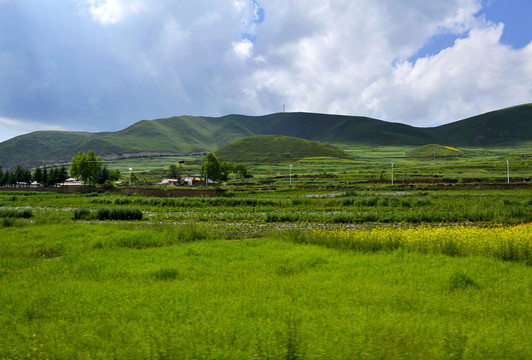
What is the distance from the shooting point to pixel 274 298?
944cm

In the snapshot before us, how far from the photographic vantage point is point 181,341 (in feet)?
22.3

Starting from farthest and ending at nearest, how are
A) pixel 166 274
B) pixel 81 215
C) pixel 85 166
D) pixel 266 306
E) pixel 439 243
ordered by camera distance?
A: pixel 85 166 < pixel 81 215 < pixel 439 243 < pixel 166 274 < pixel 266 306

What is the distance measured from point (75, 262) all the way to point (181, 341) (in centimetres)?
1000

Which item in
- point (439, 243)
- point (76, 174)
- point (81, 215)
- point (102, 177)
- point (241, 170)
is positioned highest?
point (76, 174)

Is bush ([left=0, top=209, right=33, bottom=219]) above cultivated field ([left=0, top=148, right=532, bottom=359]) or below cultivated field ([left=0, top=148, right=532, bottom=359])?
below

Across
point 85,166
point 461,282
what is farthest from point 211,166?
point 461,282

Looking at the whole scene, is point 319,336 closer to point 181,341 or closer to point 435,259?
point 181,341

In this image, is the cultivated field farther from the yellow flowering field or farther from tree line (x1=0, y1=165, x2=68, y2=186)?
tree line (x1=0, y1=165, x2=68, y2=186)

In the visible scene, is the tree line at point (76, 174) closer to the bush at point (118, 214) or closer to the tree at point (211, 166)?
the tree at point (211, 166)

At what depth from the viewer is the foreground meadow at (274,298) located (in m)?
6.61

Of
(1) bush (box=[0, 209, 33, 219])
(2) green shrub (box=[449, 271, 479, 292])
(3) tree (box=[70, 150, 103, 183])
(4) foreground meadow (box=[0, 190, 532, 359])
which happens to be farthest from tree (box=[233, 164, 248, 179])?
(2) green shrub (box=[449, 271, 479, 292])

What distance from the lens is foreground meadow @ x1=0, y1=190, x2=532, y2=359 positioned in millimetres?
6605

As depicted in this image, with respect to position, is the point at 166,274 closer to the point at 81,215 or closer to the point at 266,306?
the point at 266,306

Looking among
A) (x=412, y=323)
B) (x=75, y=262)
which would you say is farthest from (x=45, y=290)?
(x=412, y=323)
